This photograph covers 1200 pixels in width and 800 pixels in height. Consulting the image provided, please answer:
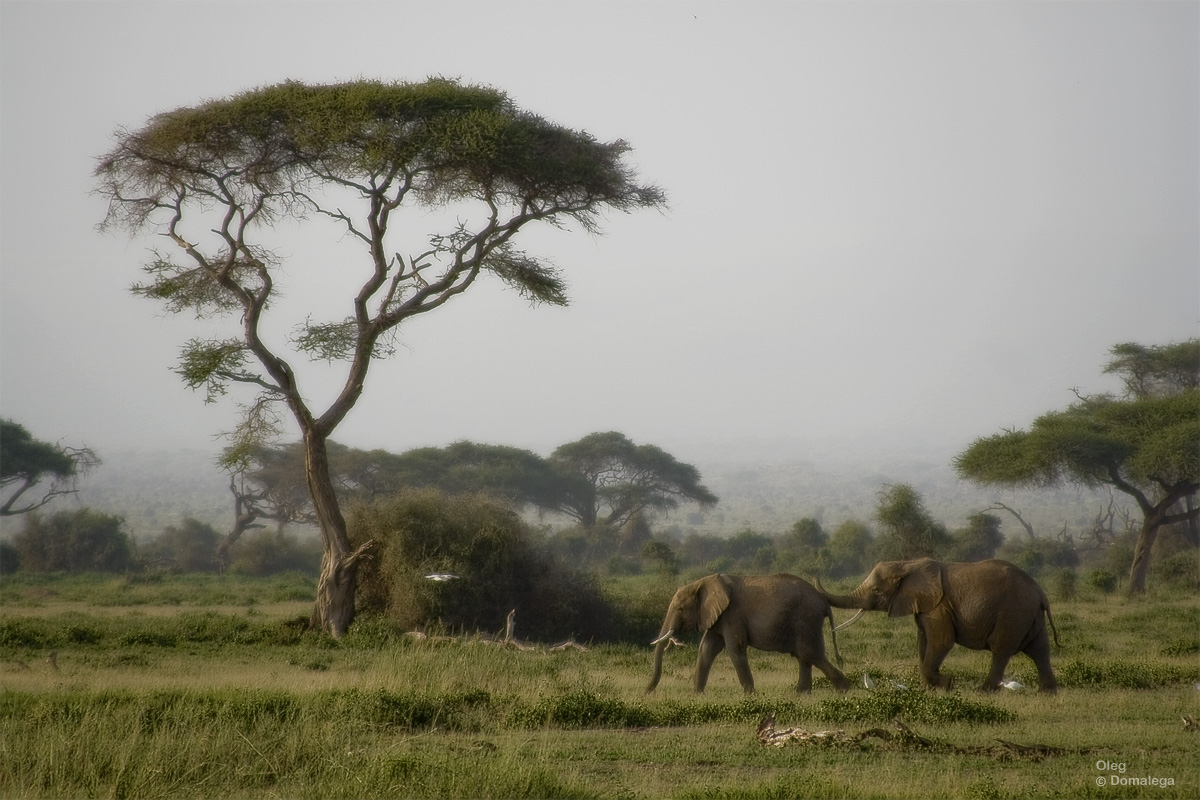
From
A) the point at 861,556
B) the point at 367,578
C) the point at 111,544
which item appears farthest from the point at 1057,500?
the point at 367,578

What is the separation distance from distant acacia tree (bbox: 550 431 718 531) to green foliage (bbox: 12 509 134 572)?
1899 centimetres

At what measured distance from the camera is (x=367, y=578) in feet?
63.3

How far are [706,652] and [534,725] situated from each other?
350 centimetres

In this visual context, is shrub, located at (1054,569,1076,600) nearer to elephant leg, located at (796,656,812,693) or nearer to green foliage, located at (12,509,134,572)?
elephant leg, located at (796,656,812,693)

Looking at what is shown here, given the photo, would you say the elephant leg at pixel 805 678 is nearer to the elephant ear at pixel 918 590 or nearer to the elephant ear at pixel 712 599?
the elephant ear at pixel 712 599

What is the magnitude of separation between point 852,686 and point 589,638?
701 cm

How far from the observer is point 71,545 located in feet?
126

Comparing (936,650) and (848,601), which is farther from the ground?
(848,601)

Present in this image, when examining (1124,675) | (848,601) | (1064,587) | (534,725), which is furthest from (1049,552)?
(534,725)

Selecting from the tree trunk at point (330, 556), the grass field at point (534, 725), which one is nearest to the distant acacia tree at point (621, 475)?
the tree trunk at point (330, 556)

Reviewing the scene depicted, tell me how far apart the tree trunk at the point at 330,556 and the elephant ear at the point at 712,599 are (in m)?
7.53

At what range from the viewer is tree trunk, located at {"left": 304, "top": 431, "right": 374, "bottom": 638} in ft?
59.6

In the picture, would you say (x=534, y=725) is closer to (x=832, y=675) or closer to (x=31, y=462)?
(x=832, y=675)

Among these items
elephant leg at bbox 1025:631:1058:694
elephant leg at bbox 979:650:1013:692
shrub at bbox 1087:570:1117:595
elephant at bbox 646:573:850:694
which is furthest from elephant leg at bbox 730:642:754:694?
shrub at bbox 1087:570:1117:595
